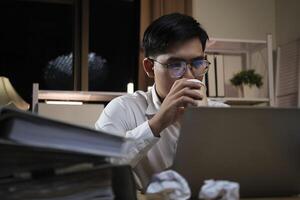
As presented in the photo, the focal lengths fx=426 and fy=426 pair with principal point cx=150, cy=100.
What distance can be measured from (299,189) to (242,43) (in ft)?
8.29

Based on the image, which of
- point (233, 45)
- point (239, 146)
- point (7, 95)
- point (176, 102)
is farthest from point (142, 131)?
point (233, 45)

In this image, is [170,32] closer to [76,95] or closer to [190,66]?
[190,66]

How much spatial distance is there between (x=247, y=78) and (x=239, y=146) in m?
2.48

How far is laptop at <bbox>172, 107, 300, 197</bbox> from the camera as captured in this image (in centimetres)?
56

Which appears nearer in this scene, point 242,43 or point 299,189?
point 299,189

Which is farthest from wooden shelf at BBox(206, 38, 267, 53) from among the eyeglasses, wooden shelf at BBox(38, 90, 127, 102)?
the eyeglasses

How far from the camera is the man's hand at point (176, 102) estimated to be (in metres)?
0.84

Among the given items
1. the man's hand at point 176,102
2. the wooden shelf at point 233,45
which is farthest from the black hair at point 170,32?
the wooden shelf at point 233,45

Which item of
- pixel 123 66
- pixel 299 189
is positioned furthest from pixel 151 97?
pixel 123 66

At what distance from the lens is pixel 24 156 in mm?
414

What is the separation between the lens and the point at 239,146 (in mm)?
582

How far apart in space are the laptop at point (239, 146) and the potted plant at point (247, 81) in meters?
2.40

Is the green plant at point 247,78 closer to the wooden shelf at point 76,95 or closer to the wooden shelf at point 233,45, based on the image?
the wooden shelf at point 233,45

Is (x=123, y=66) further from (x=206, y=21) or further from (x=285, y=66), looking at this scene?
(x=285, y=66)
